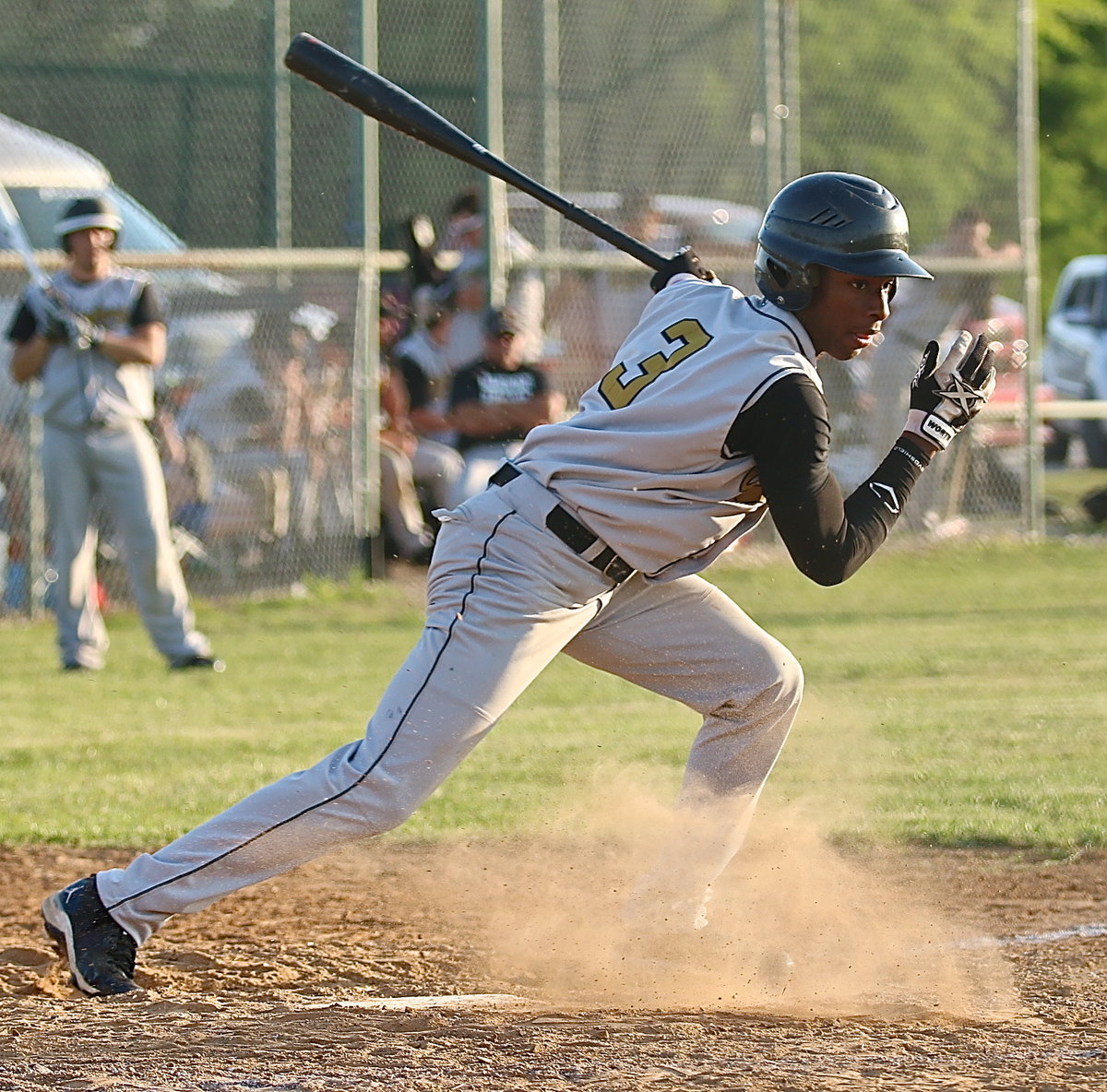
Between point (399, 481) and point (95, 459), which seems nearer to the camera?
point (95, 459)

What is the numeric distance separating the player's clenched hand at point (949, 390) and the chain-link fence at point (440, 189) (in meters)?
7.94

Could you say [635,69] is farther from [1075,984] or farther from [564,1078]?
[564,1078]

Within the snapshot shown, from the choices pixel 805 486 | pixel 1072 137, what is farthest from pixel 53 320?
pixel 1072 137

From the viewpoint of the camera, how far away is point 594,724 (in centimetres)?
808

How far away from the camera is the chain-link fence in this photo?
12.0 meters

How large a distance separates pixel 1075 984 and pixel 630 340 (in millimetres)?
1884

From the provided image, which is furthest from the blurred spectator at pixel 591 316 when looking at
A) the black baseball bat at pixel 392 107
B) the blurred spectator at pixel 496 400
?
the black baseball bat at pixel 392 107

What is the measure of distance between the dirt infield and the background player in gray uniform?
3442 mm

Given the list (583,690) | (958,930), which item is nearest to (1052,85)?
(583,690)

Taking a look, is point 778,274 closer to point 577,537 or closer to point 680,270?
point 680,270

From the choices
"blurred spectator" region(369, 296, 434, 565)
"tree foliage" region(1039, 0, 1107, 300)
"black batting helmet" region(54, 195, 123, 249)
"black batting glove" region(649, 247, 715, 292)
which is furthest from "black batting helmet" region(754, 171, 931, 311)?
"tree foliage" region(1039, 0, 1107, 300)

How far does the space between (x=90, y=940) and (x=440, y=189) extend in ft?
36.1

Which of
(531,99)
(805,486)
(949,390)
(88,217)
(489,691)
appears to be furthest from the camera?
(531,99)

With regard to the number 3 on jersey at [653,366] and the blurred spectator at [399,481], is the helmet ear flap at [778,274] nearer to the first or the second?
the number 3 on jersey at [653,366]
